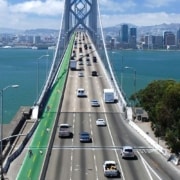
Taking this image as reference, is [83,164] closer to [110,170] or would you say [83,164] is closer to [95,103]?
[110,170]

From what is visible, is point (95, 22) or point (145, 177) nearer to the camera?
point (145, 177)

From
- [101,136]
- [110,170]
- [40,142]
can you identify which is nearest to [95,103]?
[101,136]

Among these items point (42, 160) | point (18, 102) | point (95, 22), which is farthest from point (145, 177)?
point (95, 22)

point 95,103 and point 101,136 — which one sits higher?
point 95,103

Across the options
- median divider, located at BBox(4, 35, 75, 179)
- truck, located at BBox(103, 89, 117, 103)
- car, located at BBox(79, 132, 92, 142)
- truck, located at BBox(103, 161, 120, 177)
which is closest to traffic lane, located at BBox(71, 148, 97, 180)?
truck, located at BBox(103, 161, 120, 177)

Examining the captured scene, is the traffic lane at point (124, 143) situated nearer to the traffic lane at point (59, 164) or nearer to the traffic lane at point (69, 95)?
the traffic lane at point (59, 164)

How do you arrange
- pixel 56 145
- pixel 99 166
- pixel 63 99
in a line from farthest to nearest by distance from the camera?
1. pixel 63 99
2. pixel 56 145
3. pixel 99 166

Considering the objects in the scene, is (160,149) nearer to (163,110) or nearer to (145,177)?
(163,110)
